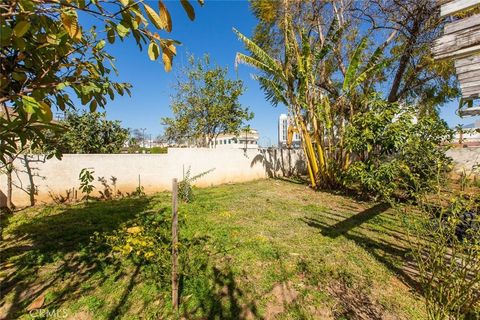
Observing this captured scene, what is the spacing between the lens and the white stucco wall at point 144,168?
708 centimetres

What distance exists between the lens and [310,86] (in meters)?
9.19

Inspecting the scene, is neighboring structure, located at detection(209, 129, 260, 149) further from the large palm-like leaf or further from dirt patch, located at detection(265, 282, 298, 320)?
dirt patch, located at detection(265, 282, 298, 320)

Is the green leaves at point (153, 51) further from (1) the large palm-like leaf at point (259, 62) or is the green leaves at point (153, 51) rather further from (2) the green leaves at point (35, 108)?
(1) the large palm-like leaf at point (259, 62)

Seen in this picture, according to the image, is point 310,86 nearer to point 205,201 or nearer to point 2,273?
point 205,201

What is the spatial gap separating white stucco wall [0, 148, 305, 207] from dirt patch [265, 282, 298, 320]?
6981 mm

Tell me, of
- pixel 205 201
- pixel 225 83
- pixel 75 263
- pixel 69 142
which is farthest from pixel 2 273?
pixel 225 83

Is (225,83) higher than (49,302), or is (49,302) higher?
(225,83)

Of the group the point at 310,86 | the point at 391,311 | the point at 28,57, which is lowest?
the point at 391,311

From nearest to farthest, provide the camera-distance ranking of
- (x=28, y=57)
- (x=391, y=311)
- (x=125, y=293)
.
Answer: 1. (x=28, y=57)
2. (x=391, y=311)
3. (x=125, y=293)

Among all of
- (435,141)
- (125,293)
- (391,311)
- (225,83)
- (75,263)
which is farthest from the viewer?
(225,83)

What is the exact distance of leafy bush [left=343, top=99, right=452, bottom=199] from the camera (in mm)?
7059

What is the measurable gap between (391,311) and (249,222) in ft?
10.7

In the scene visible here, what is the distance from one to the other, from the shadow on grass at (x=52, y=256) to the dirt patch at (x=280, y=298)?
2.33 metres

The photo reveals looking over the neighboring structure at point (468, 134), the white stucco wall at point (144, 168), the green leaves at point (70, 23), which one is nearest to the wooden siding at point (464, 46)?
the neighboring structure at point (468, 134)
